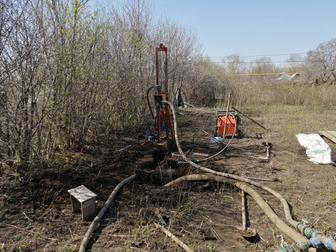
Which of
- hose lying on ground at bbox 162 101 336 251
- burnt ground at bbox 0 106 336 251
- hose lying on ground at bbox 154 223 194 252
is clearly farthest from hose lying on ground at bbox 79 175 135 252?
hose lying on ground at bbox 162 101 336 251

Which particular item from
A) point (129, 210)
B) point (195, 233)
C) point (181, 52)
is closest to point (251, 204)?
point (195, 233)

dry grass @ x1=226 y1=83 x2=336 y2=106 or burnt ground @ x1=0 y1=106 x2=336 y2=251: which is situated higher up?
dry grass @ x1=226 y1=83 x2=336 y2=106

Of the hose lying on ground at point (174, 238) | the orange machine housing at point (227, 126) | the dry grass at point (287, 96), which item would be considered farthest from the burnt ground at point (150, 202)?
the dry grass at point (287, 96)

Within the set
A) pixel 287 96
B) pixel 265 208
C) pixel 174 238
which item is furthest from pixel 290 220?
pixel 287 96

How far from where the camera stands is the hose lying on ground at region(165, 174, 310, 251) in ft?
8.27

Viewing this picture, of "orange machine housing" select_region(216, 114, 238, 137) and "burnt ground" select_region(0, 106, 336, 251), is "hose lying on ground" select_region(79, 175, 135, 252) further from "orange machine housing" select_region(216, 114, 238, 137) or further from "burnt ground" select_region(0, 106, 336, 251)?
"orange machine housing" select_region(216, 114, 238, 137)

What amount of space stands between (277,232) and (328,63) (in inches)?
908

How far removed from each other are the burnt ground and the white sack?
14cm

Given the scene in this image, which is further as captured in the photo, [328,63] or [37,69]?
[328,63]

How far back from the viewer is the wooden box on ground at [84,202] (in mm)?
2904

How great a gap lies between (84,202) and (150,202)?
30.0 inches

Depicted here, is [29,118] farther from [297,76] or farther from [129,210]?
[297,76]

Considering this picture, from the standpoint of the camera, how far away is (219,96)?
15.8 metres

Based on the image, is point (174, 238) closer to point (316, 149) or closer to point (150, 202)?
point (150, 202)
